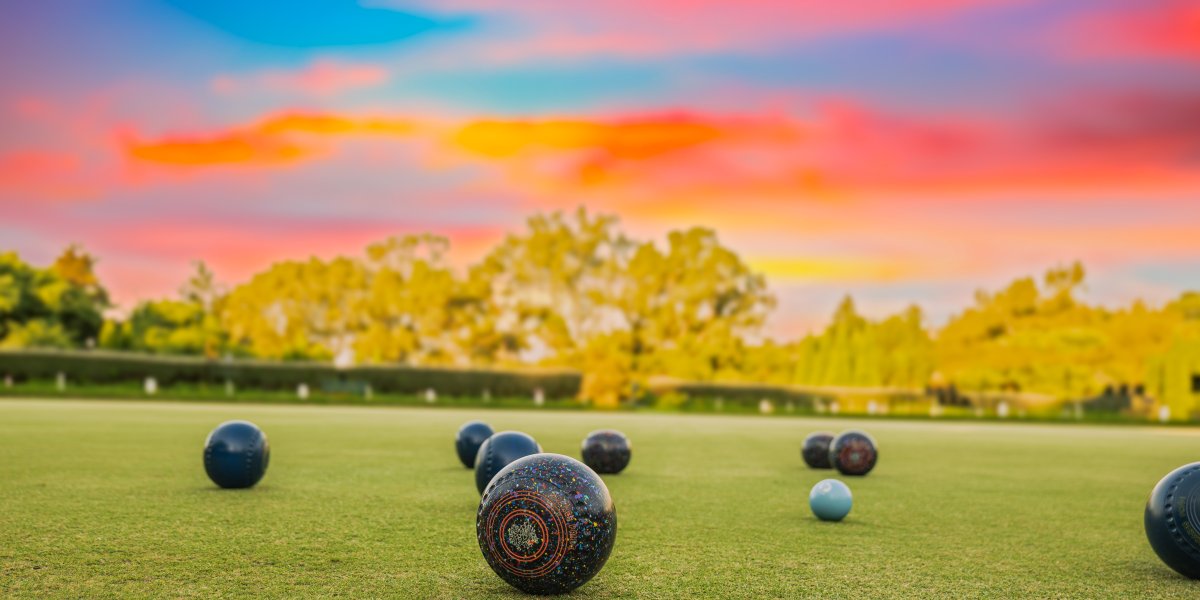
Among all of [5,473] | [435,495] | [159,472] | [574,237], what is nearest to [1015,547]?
[435,495]

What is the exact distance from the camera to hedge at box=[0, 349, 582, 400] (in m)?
51.2

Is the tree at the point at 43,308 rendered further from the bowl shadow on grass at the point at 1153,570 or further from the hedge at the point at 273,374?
the bowl shadow on grass at the point at 1153,570

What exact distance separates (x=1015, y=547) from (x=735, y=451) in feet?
43.9

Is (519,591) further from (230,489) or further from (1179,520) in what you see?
(230,489)

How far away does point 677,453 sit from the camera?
21906 millimetres

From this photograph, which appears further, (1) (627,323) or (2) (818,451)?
(1) (627,323)

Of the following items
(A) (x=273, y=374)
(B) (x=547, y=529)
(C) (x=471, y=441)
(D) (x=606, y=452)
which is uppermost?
(A) (x=273, y=374)

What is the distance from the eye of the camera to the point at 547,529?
682cm

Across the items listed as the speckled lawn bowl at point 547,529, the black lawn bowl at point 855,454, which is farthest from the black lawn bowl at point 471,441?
the speckled lawn bowl at point 547,529

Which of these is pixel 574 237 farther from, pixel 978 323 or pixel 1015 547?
pixel 1015 547

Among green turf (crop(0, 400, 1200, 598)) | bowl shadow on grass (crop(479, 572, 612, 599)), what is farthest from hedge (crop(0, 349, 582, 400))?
bowl shadow on grass (crop(479, 572, 612, 599))

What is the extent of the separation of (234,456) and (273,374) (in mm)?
48470

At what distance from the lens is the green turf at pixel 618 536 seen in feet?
25.2

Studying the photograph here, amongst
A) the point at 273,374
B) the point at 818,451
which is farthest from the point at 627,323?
the point at 818,451
